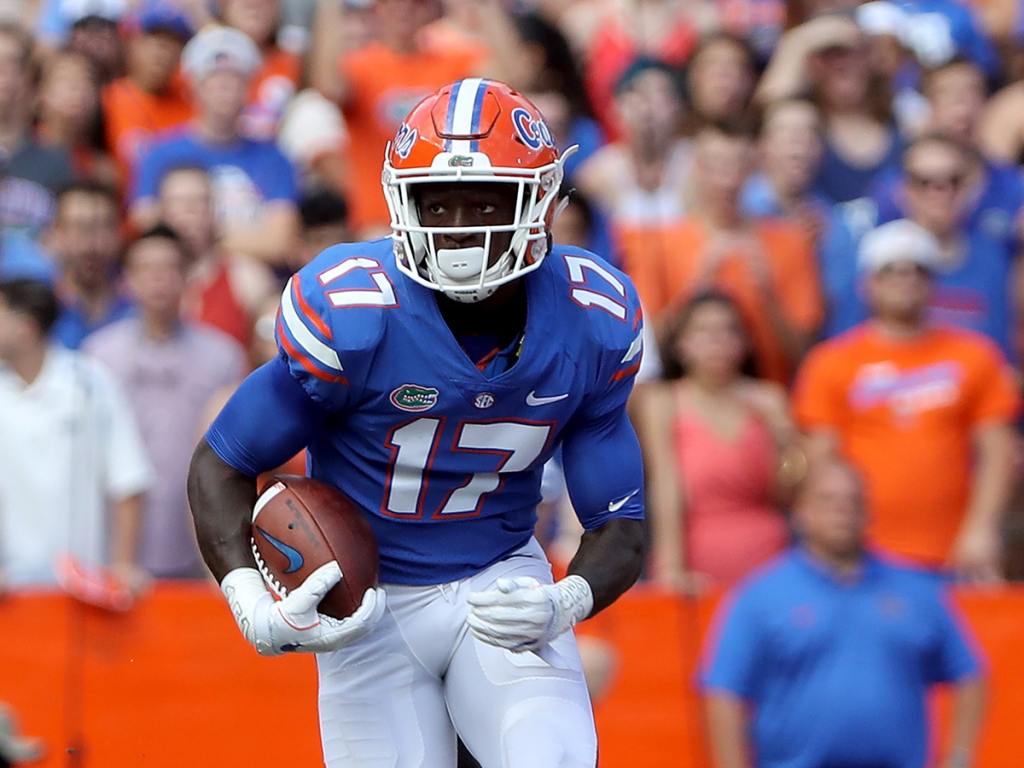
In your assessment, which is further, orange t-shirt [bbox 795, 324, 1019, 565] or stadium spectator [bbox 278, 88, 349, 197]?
stadium spectator [bbox 278, 88, 349, 197]

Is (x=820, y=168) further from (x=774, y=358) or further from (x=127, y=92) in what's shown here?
(x=127, y=92)

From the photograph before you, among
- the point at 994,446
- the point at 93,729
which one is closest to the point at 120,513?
the point at 93,729

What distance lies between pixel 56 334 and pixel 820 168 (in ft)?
10.3

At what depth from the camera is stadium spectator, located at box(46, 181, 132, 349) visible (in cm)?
745

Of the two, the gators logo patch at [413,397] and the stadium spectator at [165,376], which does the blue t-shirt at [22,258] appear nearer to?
the stadium spectator at [165,376]

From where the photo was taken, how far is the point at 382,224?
7.80 metres

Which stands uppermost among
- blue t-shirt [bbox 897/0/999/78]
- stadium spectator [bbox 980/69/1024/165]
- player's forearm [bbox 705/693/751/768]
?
blue t-shirt [bbox 897/0/999/78]

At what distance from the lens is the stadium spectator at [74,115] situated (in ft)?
26.7

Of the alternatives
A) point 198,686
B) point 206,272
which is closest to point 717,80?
point 206,272

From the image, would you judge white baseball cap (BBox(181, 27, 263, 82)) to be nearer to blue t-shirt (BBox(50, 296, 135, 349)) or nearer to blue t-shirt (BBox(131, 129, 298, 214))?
blue t-shirt (BBox(131, 129, 298, 214))

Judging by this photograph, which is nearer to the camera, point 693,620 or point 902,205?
point 693,620

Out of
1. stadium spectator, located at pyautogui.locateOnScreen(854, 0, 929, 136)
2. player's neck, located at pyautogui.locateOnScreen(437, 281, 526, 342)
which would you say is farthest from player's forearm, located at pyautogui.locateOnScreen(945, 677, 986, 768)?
player's neck, located at pyautogui.locateOnScreen(437, 281, 526, 342)

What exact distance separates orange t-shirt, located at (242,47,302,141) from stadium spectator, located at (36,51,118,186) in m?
0.64

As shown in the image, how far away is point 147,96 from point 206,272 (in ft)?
3.89
